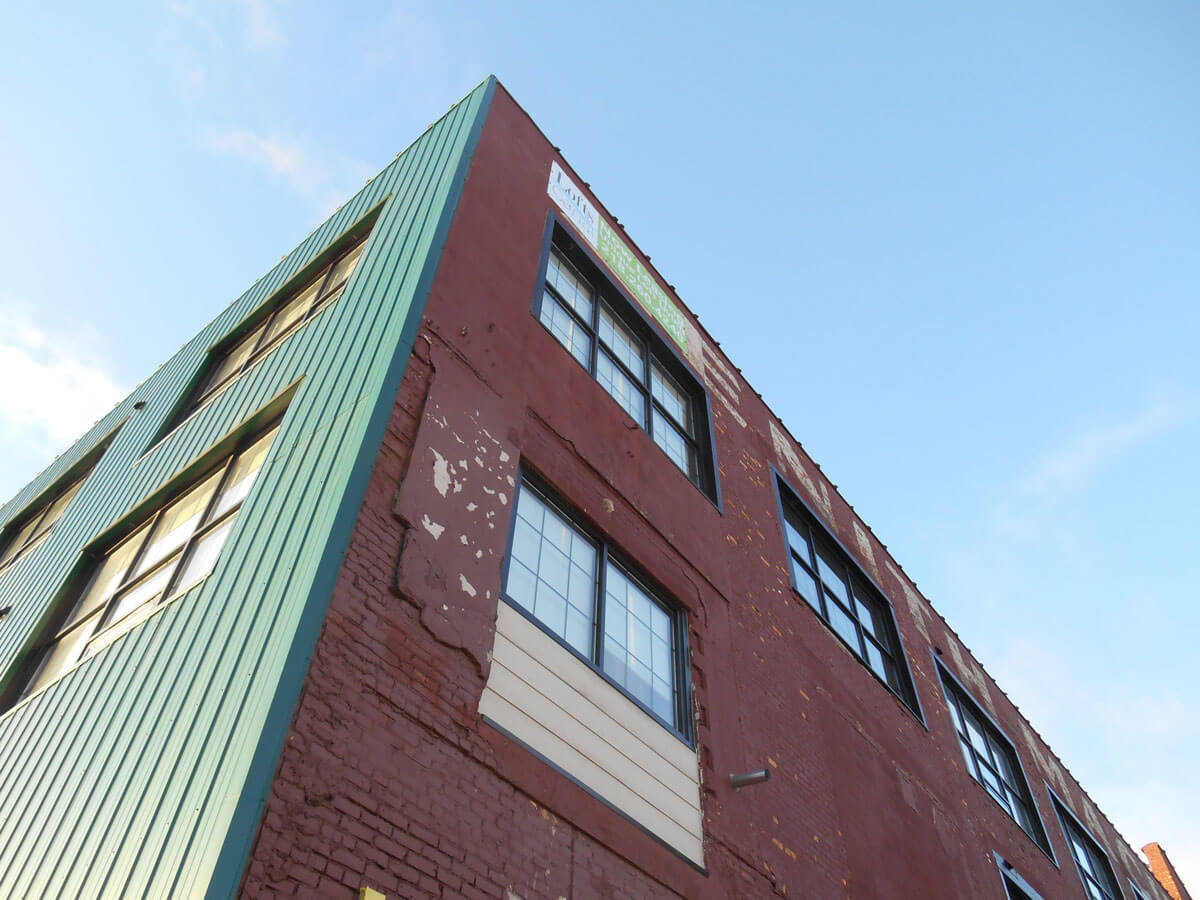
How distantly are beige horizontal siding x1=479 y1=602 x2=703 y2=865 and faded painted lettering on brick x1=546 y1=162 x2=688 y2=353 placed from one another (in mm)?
6080

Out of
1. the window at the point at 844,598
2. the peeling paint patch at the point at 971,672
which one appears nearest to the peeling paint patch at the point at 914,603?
the peeling paint patch at the point at 971,672

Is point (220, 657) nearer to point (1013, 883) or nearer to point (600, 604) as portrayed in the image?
point (600, 604)

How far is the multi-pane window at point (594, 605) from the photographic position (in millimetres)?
7457

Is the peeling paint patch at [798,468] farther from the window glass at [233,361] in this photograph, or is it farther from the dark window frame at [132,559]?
the dark window frame at [132,559]

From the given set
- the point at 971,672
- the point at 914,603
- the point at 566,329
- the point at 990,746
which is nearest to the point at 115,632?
the point at 566,329

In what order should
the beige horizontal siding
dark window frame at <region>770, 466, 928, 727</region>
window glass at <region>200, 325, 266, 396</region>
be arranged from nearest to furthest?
the beige horizontal siding < window glass at <region>200, 325, 266, 396</region> < dark window frame at <region>770, 466, 928, 727</region>

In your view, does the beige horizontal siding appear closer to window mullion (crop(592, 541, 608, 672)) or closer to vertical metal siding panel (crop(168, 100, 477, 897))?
window mullion (crop(592, 541, 608, 672))

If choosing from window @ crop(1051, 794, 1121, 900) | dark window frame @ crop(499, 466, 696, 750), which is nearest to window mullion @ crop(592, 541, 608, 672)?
dark window frame @ crop(499, 466, 696, 750)

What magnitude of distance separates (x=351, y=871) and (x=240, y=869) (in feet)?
1.99

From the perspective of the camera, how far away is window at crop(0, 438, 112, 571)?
1327 cm

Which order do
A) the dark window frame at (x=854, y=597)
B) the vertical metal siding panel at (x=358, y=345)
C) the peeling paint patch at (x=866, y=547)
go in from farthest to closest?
1. the peeling paint patch at (x=866, y=547)
2. the dark window frame at (x=854, y=597)
3. the vertical metal siding panel at (x=358, y=345)

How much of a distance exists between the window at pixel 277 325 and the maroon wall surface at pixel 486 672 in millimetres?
1931

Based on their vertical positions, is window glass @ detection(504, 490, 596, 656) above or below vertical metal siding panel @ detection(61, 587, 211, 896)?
above

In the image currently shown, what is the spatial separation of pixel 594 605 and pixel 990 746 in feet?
41.5
